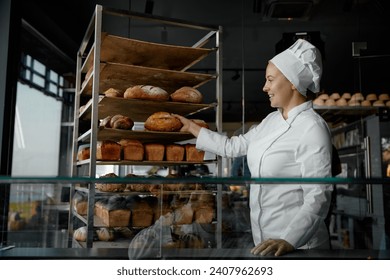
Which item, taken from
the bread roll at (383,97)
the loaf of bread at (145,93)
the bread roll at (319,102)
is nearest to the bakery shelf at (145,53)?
the loaf of bread at (145,93)

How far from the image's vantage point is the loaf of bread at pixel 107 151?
85.4 inches

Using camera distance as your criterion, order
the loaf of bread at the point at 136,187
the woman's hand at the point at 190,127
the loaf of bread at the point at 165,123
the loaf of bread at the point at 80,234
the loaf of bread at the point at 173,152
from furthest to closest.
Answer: the loaf of bread at the point at 173,152, the loaf of bread at the point at 165,123, the woman's hand at the point at 190,127, the loaf of bread at the point at 80,234, the loaf of bread at the point at 136,187

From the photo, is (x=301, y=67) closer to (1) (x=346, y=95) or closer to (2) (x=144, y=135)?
(2) (x=144, y=135)

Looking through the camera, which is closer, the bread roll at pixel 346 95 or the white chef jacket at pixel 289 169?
the white chef jacket at pixel 289 169

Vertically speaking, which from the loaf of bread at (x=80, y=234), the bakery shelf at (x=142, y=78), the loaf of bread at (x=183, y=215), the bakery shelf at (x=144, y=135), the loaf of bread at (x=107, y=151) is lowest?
the loaf of bread at (x=80, y=234)

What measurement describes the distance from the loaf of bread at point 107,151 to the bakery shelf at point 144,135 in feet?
0.25

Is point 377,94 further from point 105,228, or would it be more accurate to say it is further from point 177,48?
point 105,228

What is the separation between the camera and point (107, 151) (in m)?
2.18

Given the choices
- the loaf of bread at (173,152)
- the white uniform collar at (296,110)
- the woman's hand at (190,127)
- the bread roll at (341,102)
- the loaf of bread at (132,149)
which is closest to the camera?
the white uniform collar at (296,110)

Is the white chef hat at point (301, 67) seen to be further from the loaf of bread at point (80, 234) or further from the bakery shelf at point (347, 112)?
the bakery shelf at point (347, 112)

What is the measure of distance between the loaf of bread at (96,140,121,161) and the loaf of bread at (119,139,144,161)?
0.05 metres

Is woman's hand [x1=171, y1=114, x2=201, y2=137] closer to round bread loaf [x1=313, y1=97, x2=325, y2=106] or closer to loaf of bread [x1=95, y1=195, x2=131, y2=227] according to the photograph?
loaf of bread [x1=95, y1=195, x2=131, y2=227]

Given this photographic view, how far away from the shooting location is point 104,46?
2221 mm
